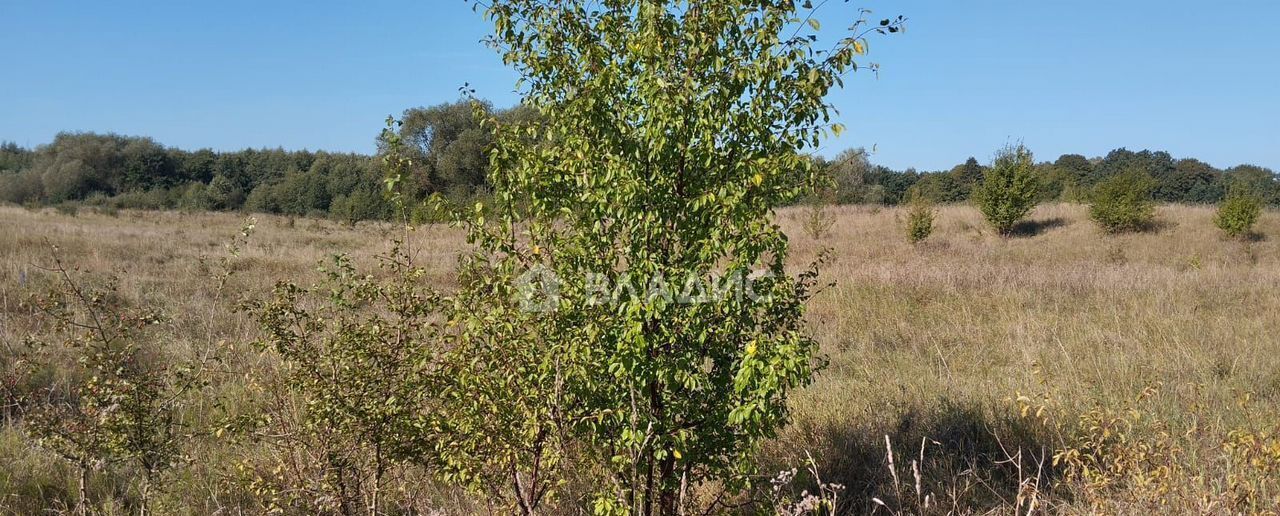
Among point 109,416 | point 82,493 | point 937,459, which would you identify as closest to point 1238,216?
point 937,459

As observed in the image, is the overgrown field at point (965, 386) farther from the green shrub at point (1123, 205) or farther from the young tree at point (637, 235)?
the green shrub at point (1123, 205)

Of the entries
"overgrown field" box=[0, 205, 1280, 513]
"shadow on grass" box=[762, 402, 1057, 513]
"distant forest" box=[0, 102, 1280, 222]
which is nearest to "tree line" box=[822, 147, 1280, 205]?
"distant forest" box=[0, 102, 1280, 222]

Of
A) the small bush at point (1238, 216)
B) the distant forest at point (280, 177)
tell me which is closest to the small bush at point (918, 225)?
the small bush at point (1238, 216)

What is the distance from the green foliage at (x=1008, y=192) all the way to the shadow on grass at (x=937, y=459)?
20.7 metres

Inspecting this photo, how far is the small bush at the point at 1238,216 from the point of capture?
21.1 metres

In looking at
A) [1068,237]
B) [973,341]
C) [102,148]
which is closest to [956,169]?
[1068,237]

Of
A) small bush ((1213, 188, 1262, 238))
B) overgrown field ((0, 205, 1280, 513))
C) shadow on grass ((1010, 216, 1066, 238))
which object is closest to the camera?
overgrown field ((0, 205, 1280, 513))

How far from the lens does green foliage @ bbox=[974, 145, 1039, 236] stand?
24.1m

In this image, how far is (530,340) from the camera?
2.98 metres

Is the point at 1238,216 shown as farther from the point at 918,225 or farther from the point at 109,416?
the point at 109,416

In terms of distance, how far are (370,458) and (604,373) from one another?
1643mm

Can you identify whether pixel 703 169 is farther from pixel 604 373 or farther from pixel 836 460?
pixel 836 460

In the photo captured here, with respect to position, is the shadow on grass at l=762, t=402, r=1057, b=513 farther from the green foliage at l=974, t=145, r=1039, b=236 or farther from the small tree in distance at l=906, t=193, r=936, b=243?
the green foliage at l=974, t=145, r=1039, b=236

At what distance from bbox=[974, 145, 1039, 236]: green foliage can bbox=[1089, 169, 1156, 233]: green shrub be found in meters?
1.99
